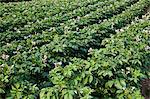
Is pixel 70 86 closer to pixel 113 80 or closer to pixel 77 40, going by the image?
pixel 113 80

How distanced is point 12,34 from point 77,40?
2205 mm

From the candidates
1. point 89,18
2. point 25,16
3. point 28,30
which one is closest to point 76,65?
point 28,30

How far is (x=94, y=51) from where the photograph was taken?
5.74 m

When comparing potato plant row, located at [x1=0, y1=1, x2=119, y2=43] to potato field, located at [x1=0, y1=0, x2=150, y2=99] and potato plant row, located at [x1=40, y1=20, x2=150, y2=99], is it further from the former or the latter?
potato plant row, located at [x1=40, y1=20, x2=150, y2=99]

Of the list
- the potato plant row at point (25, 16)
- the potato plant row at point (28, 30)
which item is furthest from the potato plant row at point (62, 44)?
the potato plant row at point (25, 16)

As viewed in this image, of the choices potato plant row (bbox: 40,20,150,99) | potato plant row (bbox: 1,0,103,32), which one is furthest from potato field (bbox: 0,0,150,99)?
potato plant row (bbox: 1,0,103,32)

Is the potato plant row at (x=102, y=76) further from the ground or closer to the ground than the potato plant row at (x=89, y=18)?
closer to the ground

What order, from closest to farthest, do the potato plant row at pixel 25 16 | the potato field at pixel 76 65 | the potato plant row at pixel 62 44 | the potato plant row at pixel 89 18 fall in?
the potato field at pixel 76 65
the potato plant row at pixel 62 44
the potato plant row at pixel 89 18
the potato plant row at pixel 25 16

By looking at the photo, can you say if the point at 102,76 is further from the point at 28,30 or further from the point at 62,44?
the point at 28,30

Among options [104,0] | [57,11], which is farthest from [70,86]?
[104,0]

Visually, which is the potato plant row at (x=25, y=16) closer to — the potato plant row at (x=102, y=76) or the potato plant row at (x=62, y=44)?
the potato plant row at (x=62, y=44)

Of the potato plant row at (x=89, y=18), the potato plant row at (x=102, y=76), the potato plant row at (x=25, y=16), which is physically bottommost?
the potato plant row at (x=102, y=76)

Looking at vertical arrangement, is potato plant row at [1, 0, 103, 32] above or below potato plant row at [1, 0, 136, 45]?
above

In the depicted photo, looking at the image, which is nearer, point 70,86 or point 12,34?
point 70,86
